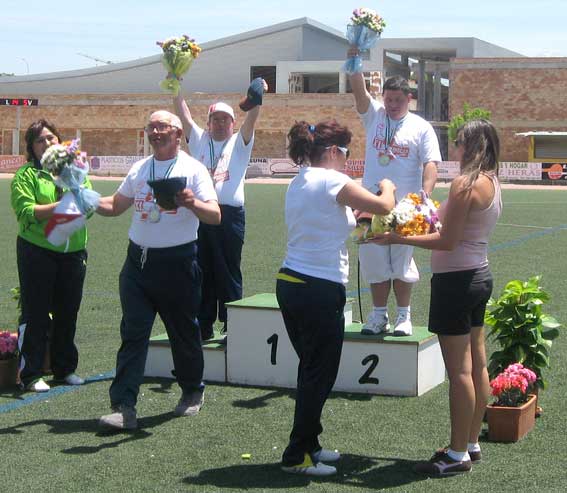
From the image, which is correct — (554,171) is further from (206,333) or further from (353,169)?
(206,333)

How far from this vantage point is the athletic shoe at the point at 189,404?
21.4ft

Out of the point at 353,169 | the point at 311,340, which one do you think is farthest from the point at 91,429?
the point at 353,169

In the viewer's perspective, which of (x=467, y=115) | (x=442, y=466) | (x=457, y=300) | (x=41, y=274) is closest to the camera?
(x=457, y=300)

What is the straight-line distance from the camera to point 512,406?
598cm

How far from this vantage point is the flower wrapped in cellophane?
5797mm

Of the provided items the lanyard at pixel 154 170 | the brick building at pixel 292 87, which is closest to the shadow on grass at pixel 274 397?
the lanyard at pixel 154 170

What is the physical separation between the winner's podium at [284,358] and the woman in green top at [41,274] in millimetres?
669

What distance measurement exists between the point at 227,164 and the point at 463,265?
277 centimetres

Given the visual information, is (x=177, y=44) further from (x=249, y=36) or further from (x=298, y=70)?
(x=249, y=36)

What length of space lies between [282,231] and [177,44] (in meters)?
12.1

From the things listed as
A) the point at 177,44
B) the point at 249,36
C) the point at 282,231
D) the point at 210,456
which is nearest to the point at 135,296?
the point at 210,456

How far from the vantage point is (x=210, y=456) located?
18.6 ft

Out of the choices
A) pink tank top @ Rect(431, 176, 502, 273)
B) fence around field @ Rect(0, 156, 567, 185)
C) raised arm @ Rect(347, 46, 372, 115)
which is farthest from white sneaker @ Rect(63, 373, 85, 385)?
fence around field @ Rect(0, 156, 567, 185)

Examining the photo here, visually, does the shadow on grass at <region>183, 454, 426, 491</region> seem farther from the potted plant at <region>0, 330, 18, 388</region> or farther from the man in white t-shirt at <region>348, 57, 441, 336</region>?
the potted plant at <region>0, 330, 18, 388</region>
